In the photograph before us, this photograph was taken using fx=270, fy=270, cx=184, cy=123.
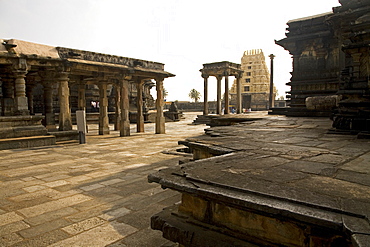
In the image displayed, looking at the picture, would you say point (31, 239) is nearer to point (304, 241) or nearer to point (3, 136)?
point (304, 241)

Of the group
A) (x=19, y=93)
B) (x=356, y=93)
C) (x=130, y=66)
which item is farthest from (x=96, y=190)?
(x=130, y=66)

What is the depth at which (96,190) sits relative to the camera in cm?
453

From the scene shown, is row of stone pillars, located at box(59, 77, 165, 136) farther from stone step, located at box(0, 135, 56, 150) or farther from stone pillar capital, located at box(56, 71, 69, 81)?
stone step, located at box(0, 135, 56, 150)

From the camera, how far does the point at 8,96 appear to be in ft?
43.8

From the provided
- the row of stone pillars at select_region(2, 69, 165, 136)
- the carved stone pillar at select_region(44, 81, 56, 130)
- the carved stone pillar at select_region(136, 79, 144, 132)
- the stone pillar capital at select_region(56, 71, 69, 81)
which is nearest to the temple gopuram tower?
the carved stone pillar at select_region(136, 79, 144, 132)

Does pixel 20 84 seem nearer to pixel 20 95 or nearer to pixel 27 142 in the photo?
pixel 20 95

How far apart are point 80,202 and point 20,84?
8568 millimetres

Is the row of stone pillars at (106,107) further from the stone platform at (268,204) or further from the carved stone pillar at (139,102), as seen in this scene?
the stone platform at (268,204)

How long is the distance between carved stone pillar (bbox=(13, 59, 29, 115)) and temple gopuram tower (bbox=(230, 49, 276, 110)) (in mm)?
41613

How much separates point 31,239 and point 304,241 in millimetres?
2687

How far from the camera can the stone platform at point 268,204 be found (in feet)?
5.15

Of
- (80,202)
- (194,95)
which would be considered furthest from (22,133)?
(194,95)

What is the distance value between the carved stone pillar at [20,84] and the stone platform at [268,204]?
995 cm

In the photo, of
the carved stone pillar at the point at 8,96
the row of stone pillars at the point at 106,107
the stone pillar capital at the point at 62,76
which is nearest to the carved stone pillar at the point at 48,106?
the carved stone pillar at the point at 8,96
